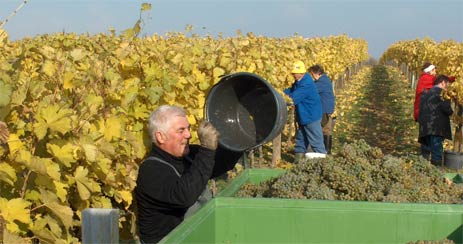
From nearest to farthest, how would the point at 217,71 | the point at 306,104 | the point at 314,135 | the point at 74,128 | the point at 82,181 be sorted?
the point at 82,181 < the point at 74,128 < the point at 217,71 < the point at 306,104 < the point at 314,135

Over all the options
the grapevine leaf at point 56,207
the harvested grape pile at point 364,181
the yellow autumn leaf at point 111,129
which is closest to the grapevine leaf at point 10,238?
the grapevine leaf at point 56,207

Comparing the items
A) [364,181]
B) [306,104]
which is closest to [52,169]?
[364,181]

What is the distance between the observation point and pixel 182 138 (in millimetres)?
3584

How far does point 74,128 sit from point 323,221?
4.05 ft

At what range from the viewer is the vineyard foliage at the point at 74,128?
2.82m

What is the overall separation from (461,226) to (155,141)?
157cm

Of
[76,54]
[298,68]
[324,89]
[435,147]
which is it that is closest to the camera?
[76,54]

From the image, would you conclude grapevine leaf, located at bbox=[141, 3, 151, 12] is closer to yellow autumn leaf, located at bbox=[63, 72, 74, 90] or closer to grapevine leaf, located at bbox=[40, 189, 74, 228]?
yellow autumn leaf, located at bbox=[63, 72, 74, 90]

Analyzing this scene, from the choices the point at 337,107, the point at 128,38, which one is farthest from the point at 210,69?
the point at 337,107

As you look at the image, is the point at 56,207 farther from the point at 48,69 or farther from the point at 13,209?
the point at 48,69

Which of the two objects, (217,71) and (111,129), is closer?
(111,129)

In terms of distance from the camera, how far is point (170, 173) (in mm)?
3436

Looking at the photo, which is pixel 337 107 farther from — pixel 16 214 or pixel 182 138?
pixel 16 214

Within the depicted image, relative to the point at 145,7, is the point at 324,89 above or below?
below
